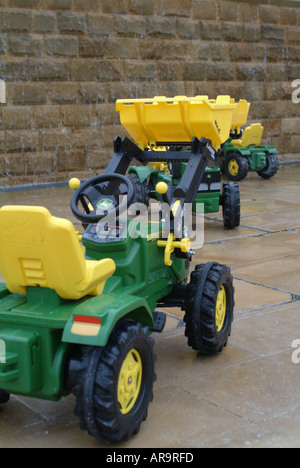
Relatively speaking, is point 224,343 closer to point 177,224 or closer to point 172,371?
point 172,371

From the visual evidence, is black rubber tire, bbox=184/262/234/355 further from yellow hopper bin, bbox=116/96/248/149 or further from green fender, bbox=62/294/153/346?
yellow hopper bin, bbox=116/96/248/149

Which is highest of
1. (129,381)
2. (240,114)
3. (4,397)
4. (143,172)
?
(240,114)

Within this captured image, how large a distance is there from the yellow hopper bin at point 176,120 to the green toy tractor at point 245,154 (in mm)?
7522

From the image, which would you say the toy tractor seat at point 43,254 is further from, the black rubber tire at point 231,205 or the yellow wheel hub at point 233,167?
the yellow wheel hub at point 233,167

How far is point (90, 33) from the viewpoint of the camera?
1196 centimetres

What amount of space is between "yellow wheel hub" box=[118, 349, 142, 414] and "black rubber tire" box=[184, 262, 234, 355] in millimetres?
852

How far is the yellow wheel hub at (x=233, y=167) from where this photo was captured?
496 inches

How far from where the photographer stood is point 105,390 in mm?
3143

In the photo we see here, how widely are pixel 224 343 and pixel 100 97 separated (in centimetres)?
857

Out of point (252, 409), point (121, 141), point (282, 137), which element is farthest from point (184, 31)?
point (252, 409)

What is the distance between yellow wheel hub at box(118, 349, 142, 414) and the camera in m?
3.32

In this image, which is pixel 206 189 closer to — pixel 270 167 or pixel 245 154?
pixel 245 154

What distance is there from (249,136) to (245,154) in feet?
1.26

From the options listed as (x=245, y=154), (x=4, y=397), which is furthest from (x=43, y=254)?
(x=245, y=154)
